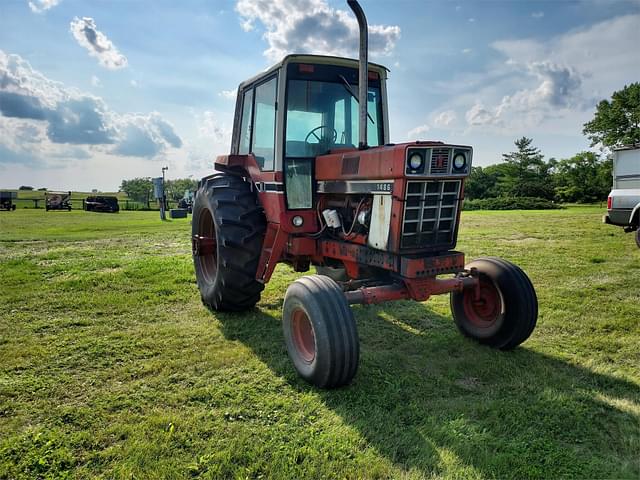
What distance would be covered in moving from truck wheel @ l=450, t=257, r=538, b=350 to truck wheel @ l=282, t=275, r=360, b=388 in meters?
1.68

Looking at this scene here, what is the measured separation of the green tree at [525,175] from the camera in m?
49.3

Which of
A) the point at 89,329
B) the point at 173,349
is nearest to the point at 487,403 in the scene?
the point at 173,349

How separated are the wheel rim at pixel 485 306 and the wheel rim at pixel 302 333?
180 centimetres

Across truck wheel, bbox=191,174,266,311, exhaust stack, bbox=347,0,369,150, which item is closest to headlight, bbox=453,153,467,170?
exhaust stack, bbox=347,0,369,150

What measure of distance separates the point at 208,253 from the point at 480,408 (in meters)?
4.02

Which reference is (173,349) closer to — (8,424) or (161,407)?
(161,407)

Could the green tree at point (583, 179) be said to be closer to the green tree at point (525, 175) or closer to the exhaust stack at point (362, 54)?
the green tree at point (525, 175)

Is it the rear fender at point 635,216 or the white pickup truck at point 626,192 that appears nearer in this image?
the rear fender at point 635,216

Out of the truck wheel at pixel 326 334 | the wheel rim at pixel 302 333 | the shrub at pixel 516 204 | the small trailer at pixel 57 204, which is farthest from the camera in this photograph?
the small trailer at pixel 57 204

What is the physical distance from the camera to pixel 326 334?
134 inches

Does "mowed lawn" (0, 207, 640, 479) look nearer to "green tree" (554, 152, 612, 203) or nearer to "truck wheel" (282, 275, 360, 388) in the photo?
"truck wheel" (282, 275, 360, 388)

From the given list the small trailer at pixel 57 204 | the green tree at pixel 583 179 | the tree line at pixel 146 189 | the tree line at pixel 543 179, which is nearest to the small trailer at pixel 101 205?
the small trailer at pixel 57 204

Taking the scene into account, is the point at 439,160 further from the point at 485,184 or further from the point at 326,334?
the point at 485,184

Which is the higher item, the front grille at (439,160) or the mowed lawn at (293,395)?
the front grille at (439,160)
